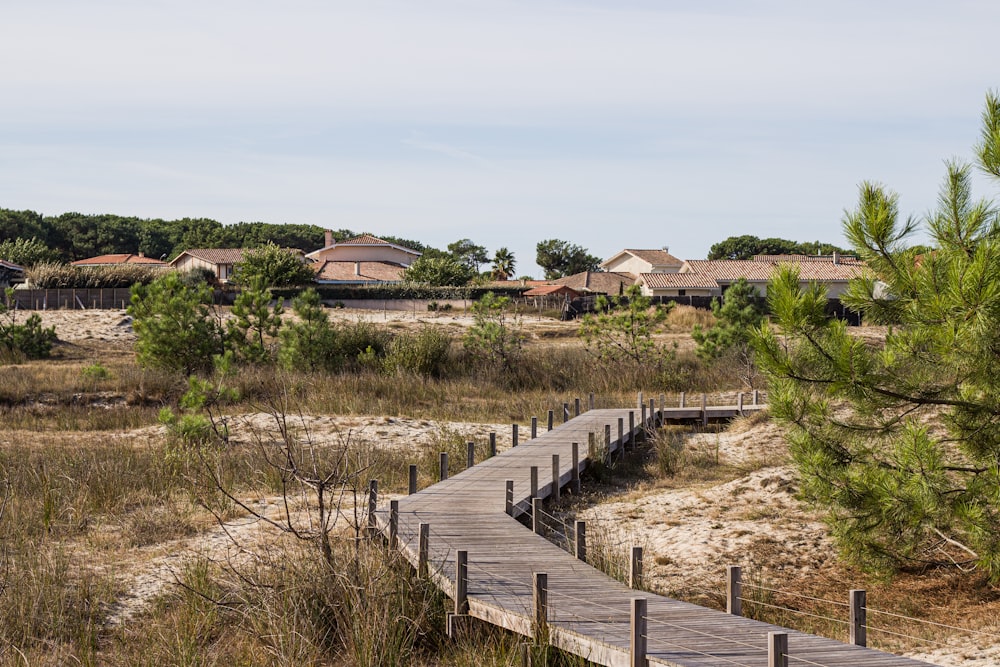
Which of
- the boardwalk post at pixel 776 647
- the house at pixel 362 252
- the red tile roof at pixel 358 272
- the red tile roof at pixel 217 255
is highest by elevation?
the house at pixel 362 252

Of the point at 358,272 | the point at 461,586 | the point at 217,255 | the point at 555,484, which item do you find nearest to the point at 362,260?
the point at 358,272

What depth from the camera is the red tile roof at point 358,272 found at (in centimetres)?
6832

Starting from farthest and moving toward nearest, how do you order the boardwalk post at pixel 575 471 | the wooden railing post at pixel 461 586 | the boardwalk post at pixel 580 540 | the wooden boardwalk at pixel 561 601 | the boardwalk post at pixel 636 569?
the boardwalk post at pixel 575 471
the boardwalk post at pixel 580 540
the boardwalk post at pixel 636 569
the wooden railing post at pixel 461 586
the wooden boardwalk at pixel 561 601

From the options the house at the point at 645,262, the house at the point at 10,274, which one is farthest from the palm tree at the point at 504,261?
the house at the point at 10,274

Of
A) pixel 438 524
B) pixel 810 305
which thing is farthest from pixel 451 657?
pixel 810 305

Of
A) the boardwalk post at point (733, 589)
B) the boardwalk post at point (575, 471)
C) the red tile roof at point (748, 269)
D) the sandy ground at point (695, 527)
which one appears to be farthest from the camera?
the red tile roof at point (748, 269)

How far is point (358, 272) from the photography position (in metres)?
69.8

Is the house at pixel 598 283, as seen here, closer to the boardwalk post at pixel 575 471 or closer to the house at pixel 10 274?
the house at pixel 10 274

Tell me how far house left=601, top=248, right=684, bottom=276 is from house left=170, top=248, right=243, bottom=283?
99.0 ft

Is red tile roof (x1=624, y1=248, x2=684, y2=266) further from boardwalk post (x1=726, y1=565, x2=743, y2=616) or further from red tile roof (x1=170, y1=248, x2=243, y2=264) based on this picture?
boardwalk post (x1=726, y1=565, x2=743, y2=616)

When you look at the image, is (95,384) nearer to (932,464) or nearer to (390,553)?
(390,553)

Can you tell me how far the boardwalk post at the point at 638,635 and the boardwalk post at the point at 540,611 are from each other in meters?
0.75

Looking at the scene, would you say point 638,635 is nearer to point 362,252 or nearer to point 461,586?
point 461,586

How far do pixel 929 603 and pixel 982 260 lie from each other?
11.3 ft
